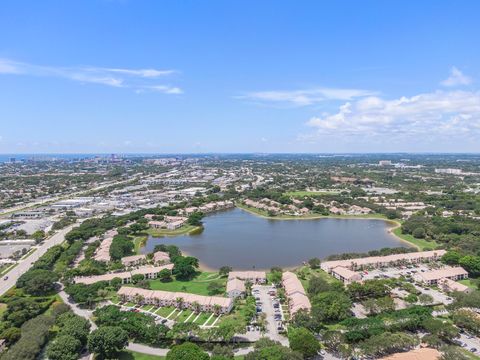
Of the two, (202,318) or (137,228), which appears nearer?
(202,318)

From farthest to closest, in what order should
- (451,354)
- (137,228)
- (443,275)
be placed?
(137,228) < (443,275) < (451,354)

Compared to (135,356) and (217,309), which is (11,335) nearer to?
(135,356)

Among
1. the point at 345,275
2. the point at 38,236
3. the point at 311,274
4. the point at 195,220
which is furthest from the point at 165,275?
the point at 38,236

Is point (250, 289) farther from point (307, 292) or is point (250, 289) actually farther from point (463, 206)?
point (463, 206)

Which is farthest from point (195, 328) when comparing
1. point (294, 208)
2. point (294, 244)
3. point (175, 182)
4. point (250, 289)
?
point (175, 182)

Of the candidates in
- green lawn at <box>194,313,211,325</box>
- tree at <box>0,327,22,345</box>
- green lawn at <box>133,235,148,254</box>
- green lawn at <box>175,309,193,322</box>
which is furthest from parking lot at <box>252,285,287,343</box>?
green lawn at <box>133,235,148,254</box>

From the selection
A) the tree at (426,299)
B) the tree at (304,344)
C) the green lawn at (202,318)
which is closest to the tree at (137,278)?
the green lawn at (202,318)

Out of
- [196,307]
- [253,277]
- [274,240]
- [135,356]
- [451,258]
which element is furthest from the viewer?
[274,240]
